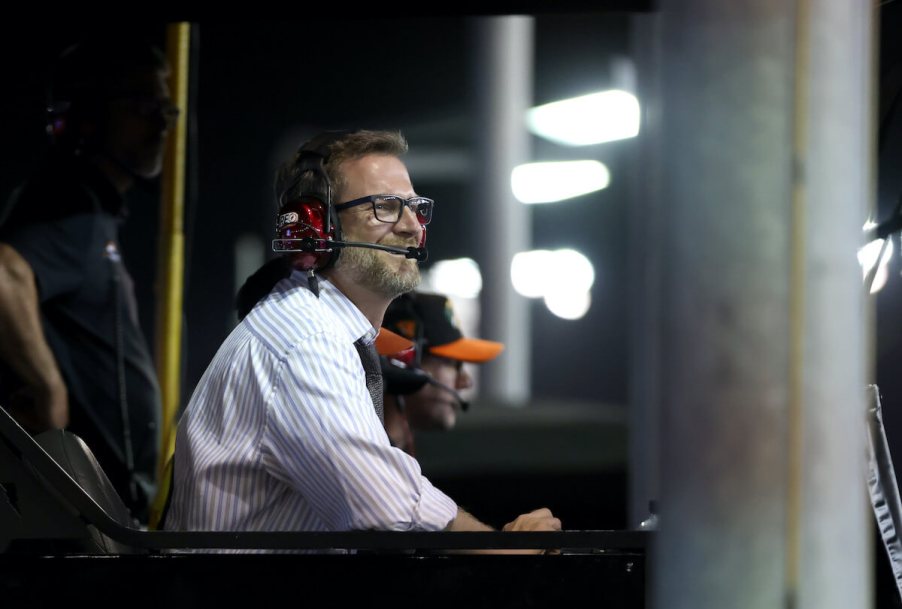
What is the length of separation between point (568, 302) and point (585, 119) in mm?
1907

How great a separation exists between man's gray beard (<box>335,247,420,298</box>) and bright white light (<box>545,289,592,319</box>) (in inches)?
449

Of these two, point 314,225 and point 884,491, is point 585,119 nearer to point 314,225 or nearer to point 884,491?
point 314,225

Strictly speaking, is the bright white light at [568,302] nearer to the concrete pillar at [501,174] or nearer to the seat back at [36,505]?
the concrete pillar at [501,174]

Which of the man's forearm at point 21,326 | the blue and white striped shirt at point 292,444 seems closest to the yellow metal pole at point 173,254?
the man's forearm at point 21,326

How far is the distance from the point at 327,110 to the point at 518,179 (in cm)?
184

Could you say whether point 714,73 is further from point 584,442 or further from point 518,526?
point 584,442

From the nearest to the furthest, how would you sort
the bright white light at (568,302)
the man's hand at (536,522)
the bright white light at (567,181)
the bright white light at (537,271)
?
1. the man's hand at (536,522)
2. the bright white light at (537,271)
3. the bright white light at (568,302)
4. the bright white light at (567,181)

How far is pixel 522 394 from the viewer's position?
12.3 metres

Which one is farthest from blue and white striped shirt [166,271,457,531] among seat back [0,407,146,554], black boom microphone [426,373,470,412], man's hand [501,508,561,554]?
black boom microphone [426,373,470,412]

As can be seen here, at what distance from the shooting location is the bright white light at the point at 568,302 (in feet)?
45.2

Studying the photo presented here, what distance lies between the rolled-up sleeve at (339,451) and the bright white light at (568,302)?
1169 cm

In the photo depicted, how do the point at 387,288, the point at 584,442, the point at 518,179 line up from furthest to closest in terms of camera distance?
the point at 518,179 < the point at 584,442 < the point at 387,288

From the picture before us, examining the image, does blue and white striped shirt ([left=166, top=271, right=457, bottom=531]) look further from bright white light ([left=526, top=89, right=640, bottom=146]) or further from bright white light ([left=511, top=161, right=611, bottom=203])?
bright white light ([left=511, top=161, right=611, bottom=203])

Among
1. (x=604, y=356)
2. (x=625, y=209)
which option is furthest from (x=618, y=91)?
(x=604, y=356)
